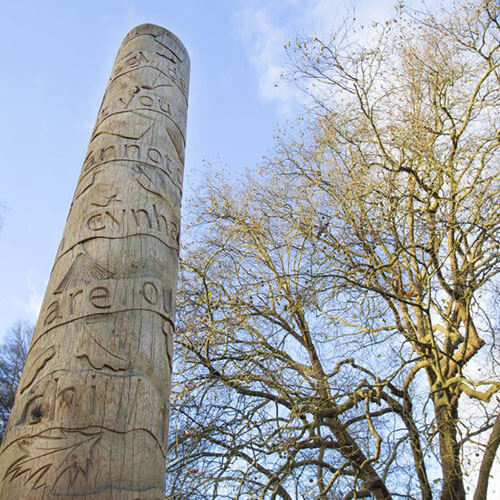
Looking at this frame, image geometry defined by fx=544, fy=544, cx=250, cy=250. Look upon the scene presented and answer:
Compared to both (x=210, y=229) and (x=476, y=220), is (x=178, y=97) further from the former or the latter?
(x=210, y=229)

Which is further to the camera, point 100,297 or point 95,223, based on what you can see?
point 95,223

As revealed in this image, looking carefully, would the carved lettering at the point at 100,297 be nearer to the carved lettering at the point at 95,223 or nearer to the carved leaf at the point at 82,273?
the carved leaf at the point at 82,273

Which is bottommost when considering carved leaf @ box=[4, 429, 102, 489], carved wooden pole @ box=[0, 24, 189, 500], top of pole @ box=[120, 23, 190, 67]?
carved leaf @ box=[4, 429, 102, 489]

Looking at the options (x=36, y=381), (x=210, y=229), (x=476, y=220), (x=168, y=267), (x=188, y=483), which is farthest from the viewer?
(x=210, y=229)

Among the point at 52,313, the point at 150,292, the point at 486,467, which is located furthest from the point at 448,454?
the point at 52,313

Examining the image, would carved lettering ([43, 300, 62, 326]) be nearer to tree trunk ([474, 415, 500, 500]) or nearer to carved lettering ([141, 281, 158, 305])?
carved lettering ([141, 281, 158, 305])

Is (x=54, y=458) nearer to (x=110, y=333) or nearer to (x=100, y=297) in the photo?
(x=110, y=333)

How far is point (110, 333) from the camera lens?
7.59 feet

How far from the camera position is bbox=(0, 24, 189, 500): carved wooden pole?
1.93 m

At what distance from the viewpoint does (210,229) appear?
9.73m

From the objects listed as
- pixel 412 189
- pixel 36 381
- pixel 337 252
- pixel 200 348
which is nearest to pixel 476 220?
pixel 412 189

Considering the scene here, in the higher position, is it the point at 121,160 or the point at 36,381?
the point at 121,160

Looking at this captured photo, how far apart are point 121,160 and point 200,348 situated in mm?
4944

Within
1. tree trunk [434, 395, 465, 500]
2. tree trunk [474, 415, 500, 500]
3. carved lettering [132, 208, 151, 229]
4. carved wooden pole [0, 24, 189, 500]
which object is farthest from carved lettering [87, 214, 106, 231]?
tree trunk [474, 415, 500, 500]
